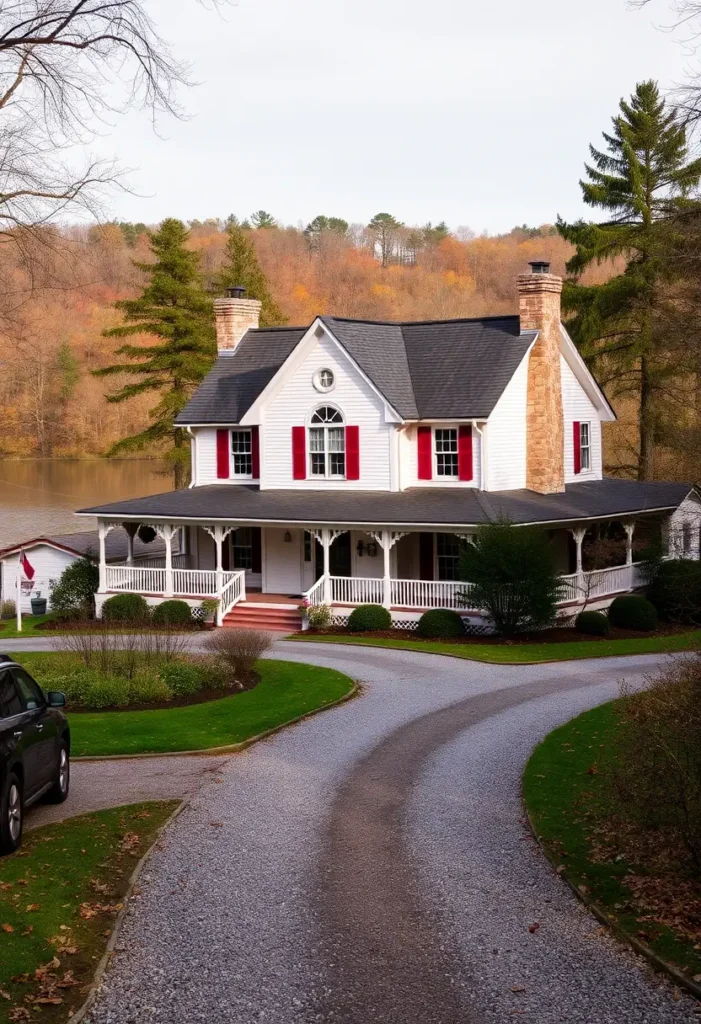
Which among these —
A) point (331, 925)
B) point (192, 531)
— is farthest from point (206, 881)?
point (192, 531)

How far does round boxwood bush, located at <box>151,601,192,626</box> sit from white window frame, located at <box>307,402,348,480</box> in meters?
5.52

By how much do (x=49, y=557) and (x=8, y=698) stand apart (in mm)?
28528

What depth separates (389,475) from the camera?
34.6m

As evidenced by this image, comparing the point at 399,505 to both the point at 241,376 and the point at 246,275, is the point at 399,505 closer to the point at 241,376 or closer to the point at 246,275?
the point at 241,376

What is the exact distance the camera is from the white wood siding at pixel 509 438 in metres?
34.0

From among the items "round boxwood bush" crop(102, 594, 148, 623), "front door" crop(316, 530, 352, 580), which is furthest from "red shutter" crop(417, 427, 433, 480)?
"round boxwood bush" crop(102, 594, 148, 623)

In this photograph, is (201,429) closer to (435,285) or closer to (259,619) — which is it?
(259,619)

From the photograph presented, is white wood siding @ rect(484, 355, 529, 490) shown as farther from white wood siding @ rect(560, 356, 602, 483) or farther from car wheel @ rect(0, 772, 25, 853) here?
car wheel @ rect(0, 772, 25, 853)

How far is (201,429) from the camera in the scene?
38.4 m

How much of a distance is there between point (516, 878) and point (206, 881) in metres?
2.90

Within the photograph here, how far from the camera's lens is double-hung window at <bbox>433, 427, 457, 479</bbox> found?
34.5 meters

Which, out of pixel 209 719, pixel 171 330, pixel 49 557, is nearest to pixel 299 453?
pixel 49 557

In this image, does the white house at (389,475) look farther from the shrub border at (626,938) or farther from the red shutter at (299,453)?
the shrub border at (626,938)

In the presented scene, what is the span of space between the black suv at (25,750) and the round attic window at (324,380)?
21904 millimetres
